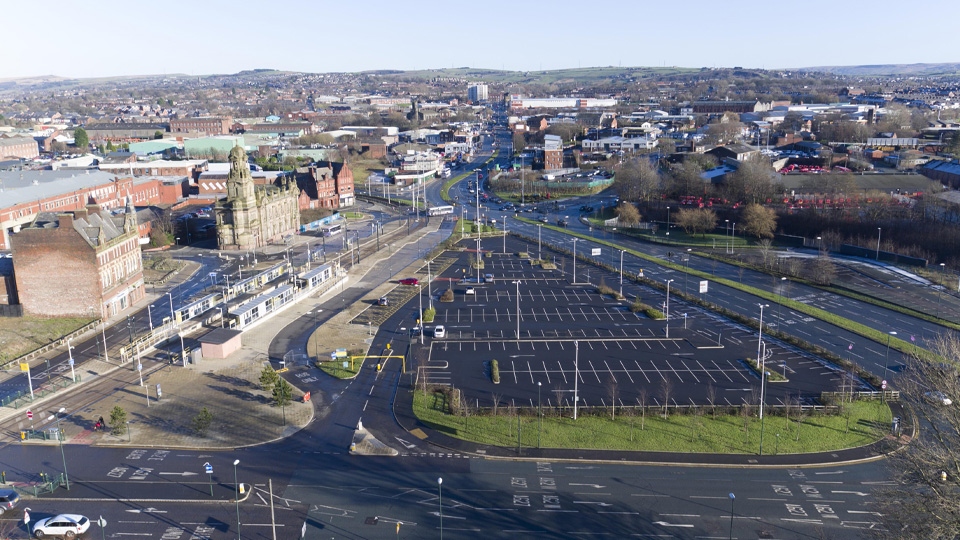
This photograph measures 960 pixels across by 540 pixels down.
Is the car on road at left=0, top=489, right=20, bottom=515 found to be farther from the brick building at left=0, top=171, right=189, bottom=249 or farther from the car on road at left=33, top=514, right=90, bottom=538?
the brick building at left=0, top=171, right=189, bottom=249

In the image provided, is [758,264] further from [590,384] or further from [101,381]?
[101,381]

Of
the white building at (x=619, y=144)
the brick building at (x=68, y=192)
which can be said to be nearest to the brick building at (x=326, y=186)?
the brick building at (x=68, y=192)

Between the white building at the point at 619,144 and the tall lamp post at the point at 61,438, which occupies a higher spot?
the white building at the point at 619,144

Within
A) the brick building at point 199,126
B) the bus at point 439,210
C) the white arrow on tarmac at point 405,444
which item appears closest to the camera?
the white arrow on tarmac at point 405,444

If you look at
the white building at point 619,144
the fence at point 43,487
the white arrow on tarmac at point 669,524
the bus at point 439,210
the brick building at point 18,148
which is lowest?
the white arrow on tarmac at point 669,524

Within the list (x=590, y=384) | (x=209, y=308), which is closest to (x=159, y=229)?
(x=209, y=308)

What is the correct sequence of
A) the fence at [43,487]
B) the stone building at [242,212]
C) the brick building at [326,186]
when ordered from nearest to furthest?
1. the fence at [43,487]
2. the stone building at [242,212]
3. the brick building at [326,186]

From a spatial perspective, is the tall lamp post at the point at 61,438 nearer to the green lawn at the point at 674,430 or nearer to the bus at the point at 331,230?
the green lawn at the point at 674,430
